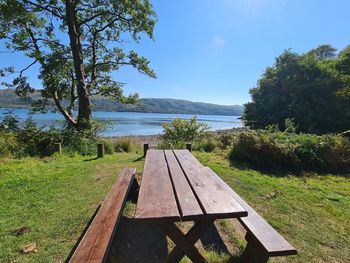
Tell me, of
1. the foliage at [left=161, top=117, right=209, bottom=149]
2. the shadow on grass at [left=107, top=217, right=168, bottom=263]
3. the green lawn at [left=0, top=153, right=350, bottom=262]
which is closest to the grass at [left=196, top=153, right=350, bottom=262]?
the green lawn at [left=0, top=153, right=350, bottom=262]

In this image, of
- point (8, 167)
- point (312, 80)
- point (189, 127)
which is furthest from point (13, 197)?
point (312, 80)

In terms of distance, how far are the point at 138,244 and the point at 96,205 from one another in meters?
1.35

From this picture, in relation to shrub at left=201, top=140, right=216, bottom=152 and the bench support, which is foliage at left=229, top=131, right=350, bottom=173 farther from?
the bench support

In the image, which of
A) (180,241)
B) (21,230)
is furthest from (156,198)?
(21,230)

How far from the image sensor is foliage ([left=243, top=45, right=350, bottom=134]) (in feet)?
57.4

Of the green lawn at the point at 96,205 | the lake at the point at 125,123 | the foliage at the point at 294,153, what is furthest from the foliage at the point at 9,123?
the foliage at the point at 294,153

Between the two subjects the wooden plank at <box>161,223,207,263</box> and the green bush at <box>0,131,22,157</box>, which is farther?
the green bush at <box>0,131,22,157</box>

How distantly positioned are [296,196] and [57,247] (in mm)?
4184

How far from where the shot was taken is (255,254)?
2.19m

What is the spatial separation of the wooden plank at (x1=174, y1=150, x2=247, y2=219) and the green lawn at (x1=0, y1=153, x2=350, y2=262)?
0.79 metres

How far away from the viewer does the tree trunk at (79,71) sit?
38.7ft

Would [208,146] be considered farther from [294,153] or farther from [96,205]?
[96,205]

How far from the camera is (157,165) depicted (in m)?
3.35

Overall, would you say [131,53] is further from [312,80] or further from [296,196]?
[312,80]
